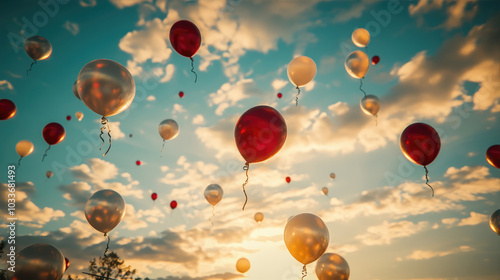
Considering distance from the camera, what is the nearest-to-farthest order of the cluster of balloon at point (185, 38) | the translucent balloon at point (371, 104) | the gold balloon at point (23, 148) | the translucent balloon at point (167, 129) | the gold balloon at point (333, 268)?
the gold balloon at point (333, 268)
the cluster of balloon at point (185, 38)
the translucent balloon at point (371, 104)
the translucent balloon at point (167, 129)
the gold balloon at point (23, 148)

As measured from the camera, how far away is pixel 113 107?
436cm

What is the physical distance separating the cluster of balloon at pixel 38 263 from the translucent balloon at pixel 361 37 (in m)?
9.20

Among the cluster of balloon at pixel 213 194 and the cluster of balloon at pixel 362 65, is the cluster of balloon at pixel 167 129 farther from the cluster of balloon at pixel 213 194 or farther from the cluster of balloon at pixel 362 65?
the cluster of balloon at pixel 362 65

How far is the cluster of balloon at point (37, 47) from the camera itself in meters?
6.99

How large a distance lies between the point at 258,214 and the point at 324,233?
5410mm

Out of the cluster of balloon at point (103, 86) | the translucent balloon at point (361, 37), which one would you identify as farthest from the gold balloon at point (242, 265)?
the translucent balloon at point (361, 37)

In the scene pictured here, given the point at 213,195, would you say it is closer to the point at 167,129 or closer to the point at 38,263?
the point at 167,129

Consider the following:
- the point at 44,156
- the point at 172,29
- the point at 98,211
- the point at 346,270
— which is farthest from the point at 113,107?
the point at 346,270

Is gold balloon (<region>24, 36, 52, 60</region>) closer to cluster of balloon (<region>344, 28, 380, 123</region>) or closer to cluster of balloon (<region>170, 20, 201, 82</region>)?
cluster of balloon (<region>170, 20, 201, 82</region>)

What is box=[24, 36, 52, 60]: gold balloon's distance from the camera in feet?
22.9

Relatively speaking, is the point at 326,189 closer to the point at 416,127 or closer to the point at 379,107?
the point at 379,107

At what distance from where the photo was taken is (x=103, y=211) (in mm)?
4965

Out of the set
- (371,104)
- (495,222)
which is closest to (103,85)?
(371,104)

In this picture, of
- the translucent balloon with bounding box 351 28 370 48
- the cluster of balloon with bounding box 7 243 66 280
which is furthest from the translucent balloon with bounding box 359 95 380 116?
the cluster of balloon with bounding box 7 243 66 280
